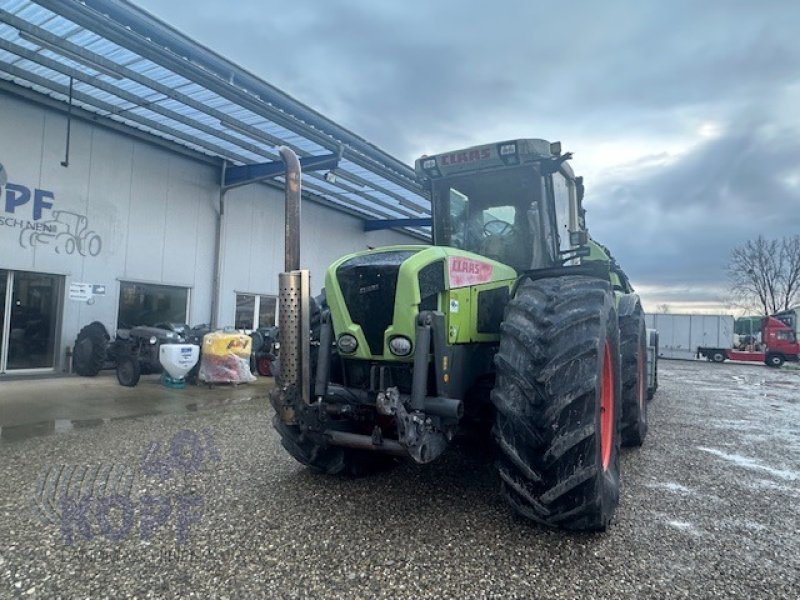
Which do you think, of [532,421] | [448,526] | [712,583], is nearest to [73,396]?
[448,526]

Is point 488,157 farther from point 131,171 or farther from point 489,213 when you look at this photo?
point 131,171

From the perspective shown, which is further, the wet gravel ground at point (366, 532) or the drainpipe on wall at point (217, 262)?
the drainpipe on wall at point (217, 262)

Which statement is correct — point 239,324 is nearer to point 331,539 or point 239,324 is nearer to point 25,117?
point 25,117

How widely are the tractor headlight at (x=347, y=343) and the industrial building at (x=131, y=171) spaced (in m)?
6.42

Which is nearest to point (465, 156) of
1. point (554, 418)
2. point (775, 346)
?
point (554, 418)

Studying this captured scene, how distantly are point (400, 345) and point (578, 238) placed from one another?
7.76 feet

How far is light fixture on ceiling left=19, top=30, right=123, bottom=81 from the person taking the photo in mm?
7578

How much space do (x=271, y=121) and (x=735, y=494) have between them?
375 inches

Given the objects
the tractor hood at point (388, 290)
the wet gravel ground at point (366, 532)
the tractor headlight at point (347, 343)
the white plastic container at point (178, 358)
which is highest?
the tractor hood at point (388, 290)

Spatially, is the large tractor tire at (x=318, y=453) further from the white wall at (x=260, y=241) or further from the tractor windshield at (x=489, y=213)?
the white wall at (x=260, y=241)

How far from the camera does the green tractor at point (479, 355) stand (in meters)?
2.88

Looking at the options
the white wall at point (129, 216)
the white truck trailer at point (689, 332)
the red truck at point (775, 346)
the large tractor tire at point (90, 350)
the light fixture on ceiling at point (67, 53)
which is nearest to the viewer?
the light fixture on ceiling at point (67, 53)

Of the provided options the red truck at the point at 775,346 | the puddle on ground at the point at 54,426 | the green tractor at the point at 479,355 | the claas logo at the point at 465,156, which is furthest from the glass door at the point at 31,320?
the red truck at the point at 775,346

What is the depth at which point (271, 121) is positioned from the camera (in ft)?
33.8
